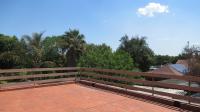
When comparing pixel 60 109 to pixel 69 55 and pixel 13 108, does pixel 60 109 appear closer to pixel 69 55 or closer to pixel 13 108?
pixel 13 108

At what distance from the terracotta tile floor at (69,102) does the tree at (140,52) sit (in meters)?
35.8

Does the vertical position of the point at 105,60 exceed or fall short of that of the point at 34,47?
it falls short

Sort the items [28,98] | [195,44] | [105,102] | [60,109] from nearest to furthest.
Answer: [60,109] → [105,102] → [28,98] → [195,44]

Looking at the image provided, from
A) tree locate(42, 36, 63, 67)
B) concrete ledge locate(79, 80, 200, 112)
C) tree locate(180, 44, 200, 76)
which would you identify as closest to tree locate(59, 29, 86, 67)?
tree locate(42, 36, 63, 67)

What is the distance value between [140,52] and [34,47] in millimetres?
25665

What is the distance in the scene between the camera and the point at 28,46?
23031mm

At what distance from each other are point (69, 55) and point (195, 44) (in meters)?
14.3

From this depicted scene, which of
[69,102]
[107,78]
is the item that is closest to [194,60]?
[107,78]

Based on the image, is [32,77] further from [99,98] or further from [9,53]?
[9,53]

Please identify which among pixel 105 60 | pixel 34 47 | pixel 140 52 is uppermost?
pixel 140 52

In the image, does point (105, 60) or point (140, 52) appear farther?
point (140, 52)

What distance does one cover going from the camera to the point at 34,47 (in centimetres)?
2266

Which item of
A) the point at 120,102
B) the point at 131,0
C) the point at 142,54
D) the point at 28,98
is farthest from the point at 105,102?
the point at 142,54

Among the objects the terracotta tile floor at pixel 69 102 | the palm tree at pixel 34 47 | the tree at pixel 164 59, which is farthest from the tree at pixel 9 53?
the tree at pixel 164 59
